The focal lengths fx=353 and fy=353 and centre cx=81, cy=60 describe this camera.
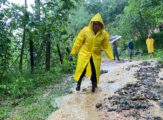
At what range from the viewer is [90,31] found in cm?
827

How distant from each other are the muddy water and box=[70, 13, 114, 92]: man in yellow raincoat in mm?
394

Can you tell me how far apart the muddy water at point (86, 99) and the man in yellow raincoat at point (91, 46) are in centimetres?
39

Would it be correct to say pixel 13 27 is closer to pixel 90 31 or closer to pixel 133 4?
pixel 90 31

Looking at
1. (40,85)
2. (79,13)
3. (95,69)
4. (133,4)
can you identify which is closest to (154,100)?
(95,69)

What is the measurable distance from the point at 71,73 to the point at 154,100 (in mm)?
6552

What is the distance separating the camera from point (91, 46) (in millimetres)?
8328

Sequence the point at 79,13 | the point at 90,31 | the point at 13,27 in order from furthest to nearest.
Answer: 1. the point at 79,13
2. the point at 13,27
3. the point at 90,31

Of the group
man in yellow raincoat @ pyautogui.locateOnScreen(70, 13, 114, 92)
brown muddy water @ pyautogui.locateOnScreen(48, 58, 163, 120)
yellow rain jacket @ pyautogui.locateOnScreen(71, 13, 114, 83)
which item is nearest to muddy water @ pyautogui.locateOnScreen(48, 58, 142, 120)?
brown muddy water @ pyautogui.locateOnScreen(48, 58, 163, 120)

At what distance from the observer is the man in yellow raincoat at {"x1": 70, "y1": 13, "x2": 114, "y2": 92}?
8.25 metres

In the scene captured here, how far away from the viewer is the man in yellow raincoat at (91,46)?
8.25 meters

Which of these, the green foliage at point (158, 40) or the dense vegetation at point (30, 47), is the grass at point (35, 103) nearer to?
the dense vegetation at point (30, 47)

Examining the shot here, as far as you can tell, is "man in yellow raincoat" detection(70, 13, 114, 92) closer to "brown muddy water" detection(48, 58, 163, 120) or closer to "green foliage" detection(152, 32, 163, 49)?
"brown muddy water" detection(48, 58, 163, 120)

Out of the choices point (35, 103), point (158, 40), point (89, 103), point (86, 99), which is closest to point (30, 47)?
point (35, 103)

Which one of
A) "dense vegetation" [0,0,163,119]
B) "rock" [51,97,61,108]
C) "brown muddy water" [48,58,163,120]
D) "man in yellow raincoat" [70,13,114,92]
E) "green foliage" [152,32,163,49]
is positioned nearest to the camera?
"brown muddy water" [48,58,163,120]
